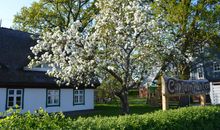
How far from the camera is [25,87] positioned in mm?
22656

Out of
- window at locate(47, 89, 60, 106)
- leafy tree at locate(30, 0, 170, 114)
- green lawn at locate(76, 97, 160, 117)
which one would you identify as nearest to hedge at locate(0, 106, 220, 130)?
→ leafy tree at locate(30, 0, 170, 114)

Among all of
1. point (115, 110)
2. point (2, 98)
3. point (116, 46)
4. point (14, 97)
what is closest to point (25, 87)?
point (14, 97)

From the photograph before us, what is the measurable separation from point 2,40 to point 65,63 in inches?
524

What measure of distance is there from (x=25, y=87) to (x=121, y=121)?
17.5 meters

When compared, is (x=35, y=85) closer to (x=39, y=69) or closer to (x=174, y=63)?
(x=39, y=69)

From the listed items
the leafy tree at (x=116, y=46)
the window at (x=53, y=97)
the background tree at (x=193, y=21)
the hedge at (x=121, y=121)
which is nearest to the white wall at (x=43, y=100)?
the window at (x=53, y=97)

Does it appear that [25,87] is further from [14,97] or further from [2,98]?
[2,98]

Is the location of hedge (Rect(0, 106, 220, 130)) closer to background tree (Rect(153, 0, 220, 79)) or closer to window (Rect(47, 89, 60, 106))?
background tree (Rect(153, 0, 220, 79))

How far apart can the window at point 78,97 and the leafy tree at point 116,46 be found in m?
13.1

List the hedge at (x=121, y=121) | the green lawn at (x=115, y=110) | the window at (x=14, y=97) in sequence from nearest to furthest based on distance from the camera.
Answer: the hedge at (x=121, y=121)
the window at (x=14, y=97)
the green lawn at (x=115, y=110)

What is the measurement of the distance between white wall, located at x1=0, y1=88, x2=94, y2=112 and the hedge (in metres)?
16.2

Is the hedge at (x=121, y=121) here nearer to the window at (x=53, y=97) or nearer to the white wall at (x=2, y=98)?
the white wall at (x=2, y=98)

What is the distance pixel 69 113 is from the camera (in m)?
25.2

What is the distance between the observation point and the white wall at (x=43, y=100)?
22656 millimetres
